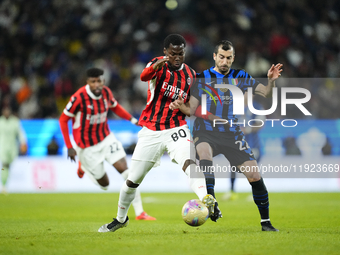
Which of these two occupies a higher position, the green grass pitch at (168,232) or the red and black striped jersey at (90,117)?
the red and black striped jersey at (90,117)

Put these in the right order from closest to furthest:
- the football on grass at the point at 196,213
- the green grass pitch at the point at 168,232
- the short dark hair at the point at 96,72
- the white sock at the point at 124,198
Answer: the green grass pitch at the point at 168,232
the football on grass at the point at 196,213
the white sock at the point at 124,198
the short dark hair at the point at 96,72

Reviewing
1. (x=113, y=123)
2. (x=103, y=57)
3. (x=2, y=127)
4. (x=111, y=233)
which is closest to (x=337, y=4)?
(x=103, y=57)

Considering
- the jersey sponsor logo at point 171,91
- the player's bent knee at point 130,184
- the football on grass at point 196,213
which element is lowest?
the football on grass at point 196,213

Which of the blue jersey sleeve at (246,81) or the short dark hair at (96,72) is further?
the short dark hair at (96,72)

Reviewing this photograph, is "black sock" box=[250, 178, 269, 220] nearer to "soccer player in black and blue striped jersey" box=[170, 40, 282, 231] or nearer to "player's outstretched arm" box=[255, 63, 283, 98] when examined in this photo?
"soccer player in black and blue striped jersey" box=[170, 40, 282, 231]

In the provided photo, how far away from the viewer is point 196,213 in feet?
17.3

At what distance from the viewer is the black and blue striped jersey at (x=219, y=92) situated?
6.07m

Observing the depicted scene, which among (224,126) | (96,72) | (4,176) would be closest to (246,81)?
(224,126)

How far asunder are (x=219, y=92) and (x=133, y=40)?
43.4 ft

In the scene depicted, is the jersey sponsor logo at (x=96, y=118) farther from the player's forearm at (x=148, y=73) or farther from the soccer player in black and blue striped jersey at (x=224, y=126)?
the player's forearm at (x=148, y=73)

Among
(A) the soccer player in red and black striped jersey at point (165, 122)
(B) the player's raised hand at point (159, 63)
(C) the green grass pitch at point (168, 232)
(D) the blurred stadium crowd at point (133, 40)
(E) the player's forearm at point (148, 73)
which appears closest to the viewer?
(C) the green grass pitch at point (168, 232)

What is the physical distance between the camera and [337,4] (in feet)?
66.0

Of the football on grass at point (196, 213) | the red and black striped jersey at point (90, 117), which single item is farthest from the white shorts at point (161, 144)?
the red and black striped jersey at point (90, 117)

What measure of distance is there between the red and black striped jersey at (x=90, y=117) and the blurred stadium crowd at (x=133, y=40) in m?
7.53
